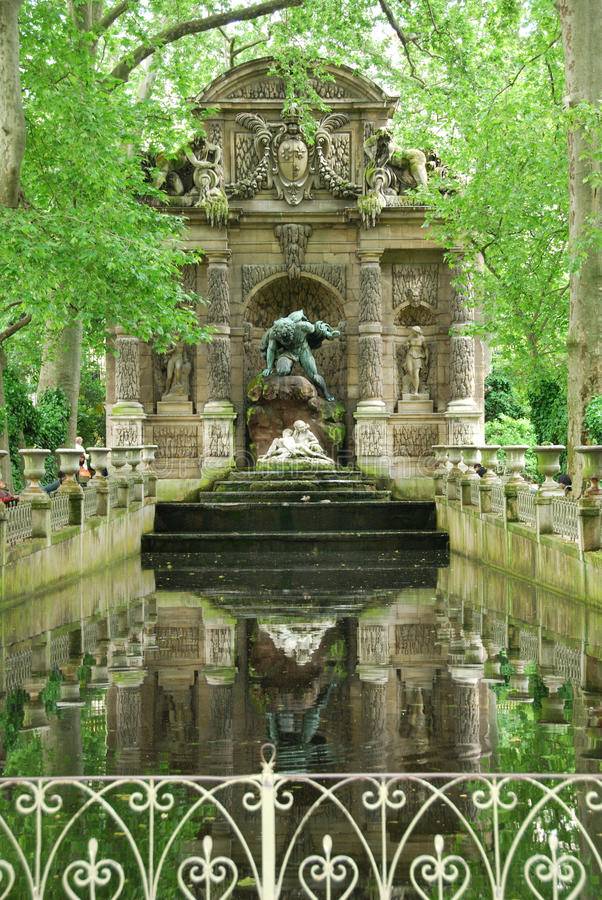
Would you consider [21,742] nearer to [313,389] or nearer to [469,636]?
[469,636]

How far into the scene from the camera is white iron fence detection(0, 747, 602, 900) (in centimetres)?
456

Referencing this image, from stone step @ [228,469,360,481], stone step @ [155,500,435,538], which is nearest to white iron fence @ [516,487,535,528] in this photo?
stone step @ [155,500,435,538]

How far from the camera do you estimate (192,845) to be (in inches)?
215

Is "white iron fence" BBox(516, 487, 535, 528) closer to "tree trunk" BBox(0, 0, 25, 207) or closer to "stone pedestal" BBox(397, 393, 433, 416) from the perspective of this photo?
"tree trunk" BBox(0, 0, 25, 207)

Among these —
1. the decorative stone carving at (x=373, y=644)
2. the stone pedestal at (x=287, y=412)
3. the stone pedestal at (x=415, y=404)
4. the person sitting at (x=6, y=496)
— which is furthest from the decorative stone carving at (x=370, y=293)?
the decorative stone carving at (x=373, y=644)

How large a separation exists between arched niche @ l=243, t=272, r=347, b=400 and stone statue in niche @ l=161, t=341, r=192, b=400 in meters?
1.29

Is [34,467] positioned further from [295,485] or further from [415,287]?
[415,287]

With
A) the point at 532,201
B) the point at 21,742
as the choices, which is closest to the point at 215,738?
the point at 21,742

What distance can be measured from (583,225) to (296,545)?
666 cm

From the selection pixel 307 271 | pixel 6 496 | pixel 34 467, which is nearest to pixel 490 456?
pixel 6 496

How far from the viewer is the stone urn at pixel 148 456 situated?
971 inches

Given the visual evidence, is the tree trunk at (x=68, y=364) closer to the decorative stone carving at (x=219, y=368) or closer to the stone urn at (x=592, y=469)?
the decorative stone carving at (x=219, y=368)

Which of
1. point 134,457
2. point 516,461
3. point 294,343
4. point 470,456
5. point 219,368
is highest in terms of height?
point 294,343

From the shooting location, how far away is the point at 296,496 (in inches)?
898
